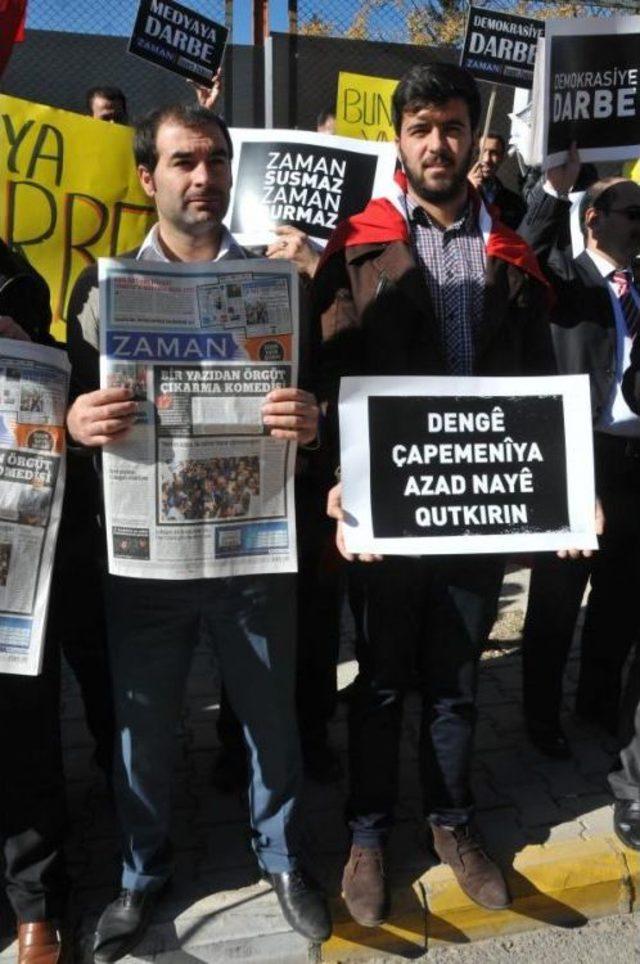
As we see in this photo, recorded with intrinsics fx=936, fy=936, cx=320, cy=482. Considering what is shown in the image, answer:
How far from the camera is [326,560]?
3035 mm

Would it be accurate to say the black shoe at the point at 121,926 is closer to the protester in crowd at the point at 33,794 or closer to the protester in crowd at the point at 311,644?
the protester in crowd at the point at 33,794

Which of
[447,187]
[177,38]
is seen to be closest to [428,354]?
[447,187]

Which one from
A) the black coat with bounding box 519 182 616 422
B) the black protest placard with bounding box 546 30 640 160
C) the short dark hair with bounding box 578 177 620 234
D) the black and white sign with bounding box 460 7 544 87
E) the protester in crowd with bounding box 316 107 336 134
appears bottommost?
the black coat with bounding box 519 182 616 422

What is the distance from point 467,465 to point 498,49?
4.07 m

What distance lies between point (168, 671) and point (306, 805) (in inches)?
40.7

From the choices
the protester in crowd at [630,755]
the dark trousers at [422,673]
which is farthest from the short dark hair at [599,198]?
the dark trousers at [422,673]

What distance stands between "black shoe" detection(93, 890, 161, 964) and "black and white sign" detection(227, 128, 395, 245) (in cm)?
248

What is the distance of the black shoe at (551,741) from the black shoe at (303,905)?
1.24m

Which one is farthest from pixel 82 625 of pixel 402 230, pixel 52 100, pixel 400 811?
pixel 52 100

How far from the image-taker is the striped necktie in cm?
329

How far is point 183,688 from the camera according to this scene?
8.28ft

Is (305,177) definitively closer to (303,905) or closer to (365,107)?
(365,107)

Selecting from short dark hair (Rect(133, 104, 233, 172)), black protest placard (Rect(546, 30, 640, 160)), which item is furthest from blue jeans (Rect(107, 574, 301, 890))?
black protest placard (Rect(546, 30, 640, 160))

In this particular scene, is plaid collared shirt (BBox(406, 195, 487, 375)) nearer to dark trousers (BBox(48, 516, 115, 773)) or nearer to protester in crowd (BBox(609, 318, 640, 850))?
protester in crowd (BBox(609, 318, 640, 850))
